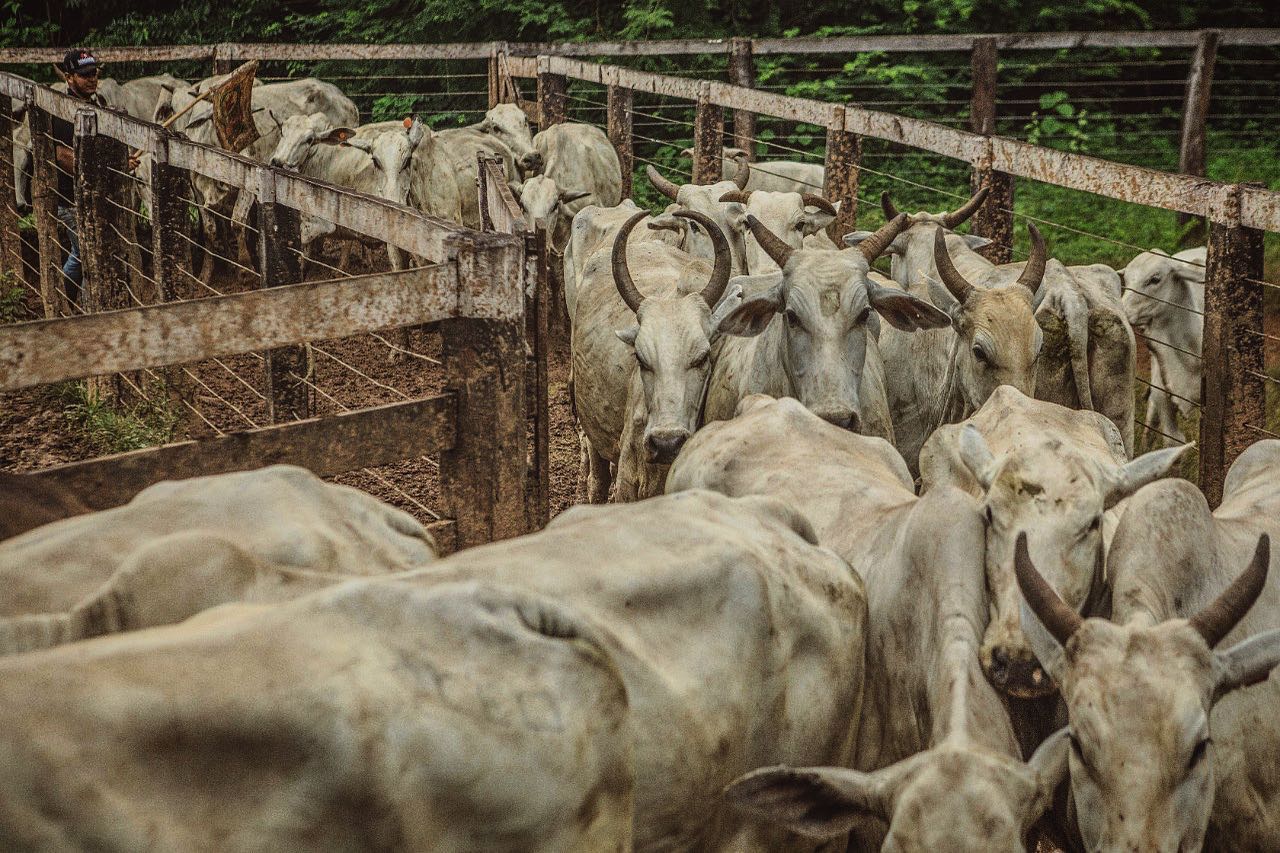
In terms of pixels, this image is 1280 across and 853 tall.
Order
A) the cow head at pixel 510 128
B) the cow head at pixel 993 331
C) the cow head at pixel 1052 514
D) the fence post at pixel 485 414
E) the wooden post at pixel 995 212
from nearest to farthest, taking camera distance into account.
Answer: the cow head at pixel 1052 514 → the fence post at pixel 485 414 → the cow head at pixel 993 331 → the wooden post at pixel 995 212 → the cow head at pixel 510 128

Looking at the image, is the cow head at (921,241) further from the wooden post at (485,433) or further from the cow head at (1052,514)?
the wooden post at (485,433)

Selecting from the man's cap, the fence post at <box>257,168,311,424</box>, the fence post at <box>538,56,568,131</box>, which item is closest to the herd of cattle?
the fence post at <box>257,168,311,424</box>

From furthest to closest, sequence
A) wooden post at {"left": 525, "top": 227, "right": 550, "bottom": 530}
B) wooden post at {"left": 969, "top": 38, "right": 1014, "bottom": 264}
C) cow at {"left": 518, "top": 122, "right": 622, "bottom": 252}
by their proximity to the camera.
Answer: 1. cow at {"left": 518, "top": 122, "right": 622, "bottom": 252}
2. wooden post at {"left": 969, "top": 38, "right": 1014, "bottom": 264}
3. wooden post at {"left": 525, "top": 227, "right": 550, "bottom": 530}

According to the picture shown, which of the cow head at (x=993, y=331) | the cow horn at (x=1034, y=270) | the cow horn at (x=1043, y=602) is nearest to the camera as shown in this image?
the cow horn at (x=1043, y=602)

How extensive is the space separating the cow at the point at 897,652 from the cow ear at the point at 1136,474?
1.48ft

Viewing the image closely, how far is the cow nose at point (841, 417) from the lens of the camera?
5797mm

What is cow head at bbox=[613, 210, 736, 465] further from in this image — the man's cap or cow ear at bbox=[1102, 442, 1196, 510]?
the man's cap

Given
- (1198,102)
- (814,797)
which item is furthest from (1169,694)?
(1198,102)

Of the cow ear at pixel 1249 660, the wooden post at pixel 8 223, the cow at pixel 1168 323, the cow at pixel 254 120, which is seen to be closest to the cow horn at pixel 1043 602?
the cow ear at pixel 1249 660

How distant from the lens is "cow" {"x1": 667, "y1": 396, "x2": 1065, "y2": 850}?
118 inches

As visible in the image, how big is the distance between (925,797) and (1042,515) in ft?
4.06

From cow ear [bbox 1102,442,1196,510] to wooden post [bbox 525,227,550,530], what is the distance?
1.79 meters

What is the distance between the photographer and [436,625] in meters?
2.49

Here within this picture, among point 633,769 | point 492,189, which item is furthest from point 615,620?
point 492,189
